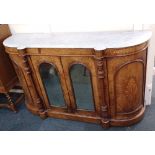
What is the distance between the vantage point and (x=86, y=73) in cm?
178

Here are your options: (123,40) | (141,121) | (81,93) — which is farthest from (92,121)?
(123,40)

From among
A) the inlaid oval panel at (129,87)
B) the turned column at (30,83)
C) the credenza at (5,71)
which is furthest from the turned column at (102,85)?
the credenza at (5,71)

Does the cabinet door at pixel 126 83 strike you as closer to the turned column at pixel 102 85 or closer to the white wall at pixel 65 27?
the turned column at pixel 102 85

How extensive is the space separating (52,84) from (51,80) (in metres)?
0.05

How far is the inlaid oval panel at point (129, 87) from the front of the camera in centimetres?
170

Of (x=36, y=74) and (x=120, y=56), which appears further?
(x=36, y=74)

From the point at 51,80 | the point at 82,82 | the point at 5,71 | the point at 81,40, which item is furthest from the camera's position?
the point at 5,71

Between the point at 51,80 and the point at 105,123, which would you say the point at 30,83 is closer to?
the point at 51,80

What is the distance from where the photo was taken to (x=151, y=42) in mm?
1843

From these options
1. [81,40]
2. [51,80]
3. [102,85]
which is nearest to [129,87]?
[102,85]

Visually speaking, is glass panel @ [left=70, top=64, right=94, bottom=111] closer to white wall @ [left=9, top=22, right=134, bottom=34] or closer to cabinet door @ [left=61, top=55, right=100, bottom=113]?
cabinet door @ [left=61, top=55, right=100, bottom=113]

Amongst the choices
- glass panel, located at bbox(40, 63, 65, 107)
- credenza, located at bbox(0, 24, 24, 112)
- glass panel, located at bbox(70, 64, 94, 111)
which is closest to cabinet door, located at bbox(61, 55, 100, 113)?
glass panel, located at bbox(70, 64, 94, 111)

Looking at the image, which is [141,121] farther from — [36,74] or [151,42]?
[36,74]
